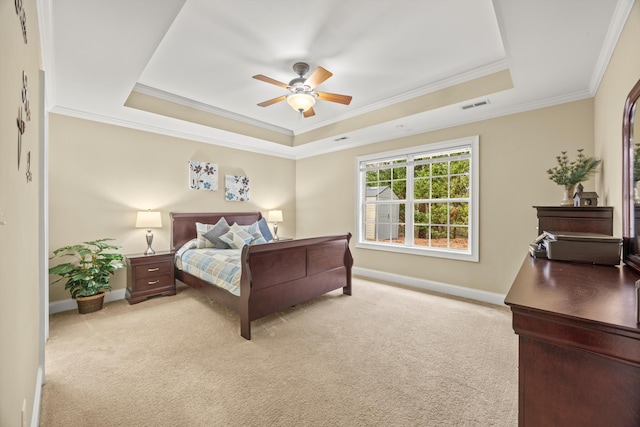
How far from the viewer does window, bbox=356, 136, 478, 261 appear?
12.6 ft

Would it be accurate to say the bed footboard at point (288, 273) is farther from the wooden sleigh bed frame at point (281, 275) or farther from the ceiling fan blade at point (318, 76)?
the ceiling fan blade at point (318, 76)

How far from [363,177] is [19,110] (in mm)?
4420

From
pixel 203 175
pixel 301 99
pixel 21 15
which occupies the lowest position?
pixel 203 175

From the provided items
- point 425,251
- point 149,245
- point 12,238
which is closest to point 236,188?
point 149,245

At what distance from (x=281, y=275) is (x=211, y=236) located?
70.3 inches

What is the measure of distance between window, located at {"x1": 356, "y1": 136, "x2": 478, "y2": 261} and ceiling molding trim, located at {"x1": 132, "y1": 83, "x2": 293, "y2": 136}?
1.82m

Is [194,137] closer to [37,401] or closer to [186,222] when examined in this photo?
[186,222]

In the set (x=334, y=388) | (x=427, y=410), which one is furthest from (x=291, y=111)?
(x=427, y=410)

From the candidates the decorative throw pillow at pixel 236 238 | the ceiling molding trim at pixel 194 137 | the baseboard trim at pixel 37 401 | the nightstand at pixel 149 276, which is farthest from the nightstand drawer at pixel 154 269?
the ceiling molding trim at pixel 194 137

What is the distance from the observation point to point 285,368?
6.97 ft

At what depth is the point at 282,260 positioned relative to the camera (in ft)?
9.72

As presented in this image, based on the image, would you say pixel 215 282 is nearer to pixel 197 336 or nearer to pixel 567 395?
pixel 197 336

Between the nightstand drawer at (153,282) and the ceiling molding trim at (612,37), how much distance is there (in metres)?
5.09

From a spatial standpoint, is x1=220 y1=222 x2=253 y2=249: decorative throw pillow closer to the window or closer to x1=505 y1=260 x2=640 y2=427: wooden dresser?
the window
